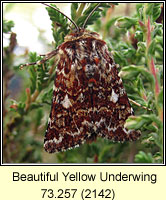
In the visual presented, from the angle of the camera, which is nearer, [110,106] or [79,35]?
[110,106]

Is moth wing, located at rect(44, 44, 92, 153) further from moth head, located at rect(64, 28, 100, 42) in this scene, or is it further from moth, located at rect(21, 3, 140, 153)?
moth head, located at rect(64, 28, 100, 42)

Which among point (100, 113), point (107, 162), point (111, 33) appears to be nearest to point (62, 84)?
point (100, 113)

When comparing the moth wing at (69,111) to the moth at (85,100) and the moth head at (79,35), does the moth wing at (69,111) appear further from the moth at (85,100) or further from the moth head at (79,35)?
the moth head at (79,35)

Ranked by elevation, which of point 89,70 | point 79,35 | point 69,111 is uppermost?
point 79,35

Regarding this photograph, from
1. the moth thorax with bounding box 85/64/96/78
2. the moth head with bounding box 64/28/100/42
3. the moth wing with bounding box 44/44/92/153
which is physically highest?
the moth head with bounding box 64/28/100/42

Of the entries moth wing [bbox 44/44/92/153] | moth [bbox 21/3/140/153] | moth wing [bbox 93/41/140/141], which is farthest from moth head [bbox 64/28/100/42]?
moth wing [bbox 93/41/140/141]

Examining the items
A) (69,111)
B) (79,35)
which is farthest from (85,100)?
(79,35)

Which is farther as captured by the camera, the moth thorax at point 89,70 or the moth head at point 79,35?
the moth head at point 79,35

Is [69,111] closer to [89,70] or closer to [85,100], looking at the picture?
[85,100]

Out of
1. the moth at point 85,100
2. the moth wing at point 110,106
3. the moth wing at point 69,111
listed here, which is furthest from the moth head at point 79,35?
the moth wing at point 110,106
